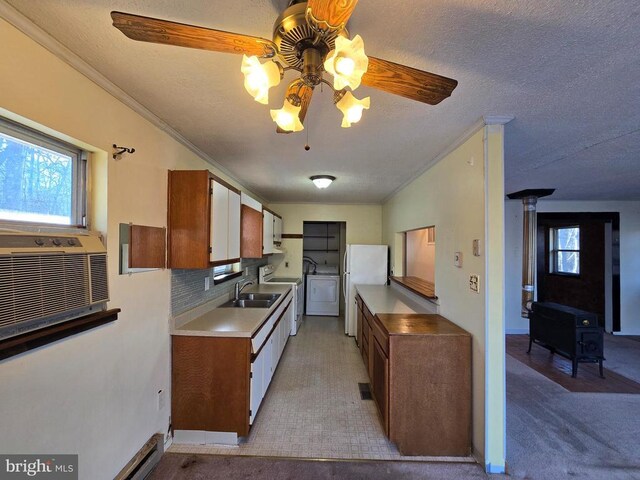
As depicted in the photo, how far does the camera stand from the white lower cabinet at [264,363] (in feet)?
7.00

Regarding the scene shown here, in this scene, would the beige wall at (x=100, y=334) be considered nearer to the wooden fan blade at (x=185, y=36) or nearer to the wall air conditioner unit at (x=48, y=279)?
the wall air conditioner unit at (x=48, y=279)

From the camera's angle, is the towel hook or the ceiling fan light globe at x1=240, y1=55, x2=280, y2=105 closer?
the ceiling fan light globe at x1=240, y1=55, x2=280, y2=105

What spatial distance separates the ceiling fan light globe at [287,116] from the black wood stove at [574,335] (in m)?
3.97

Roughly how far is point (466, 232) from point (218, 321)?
6.97 feet

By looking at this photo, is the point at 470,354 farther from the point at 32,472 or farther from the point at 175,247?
the point at 32,472

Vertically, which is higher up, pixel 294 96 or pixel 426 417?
pixel 294 96

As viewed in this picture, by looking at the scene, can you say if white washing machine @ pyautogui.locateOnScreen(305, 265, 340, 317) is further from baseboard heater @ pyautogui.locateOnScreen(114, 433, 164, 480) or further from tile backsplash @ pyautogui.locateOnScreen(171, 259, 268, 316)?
baseboard heater @ pyautogui.locateOnScreen(114, 433, 164, 480)

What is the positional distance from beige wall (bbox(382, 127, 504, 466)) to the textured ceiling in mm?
202

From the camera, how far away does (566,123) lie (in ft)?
6.03

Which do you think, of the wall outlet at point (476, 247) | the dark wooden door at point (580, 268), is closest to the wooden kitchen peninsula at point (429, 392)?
the wall outlet at point (476, 247)

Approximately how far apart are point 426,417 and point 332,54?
227 centimetres

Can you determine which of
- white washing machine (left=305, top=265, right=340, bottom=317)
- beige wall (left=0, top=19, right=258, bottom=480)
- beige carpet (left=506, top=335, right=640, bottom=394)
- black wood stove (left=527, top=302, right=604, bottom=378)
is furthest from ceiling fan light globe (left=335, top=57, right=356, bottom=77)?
white washing machine (left=305, top=265, right=340, bottom=317)

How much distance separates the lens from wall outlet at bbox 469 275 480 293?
190cm

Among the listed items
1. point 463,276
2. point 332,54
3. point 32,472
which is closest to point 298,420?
point 32,472
